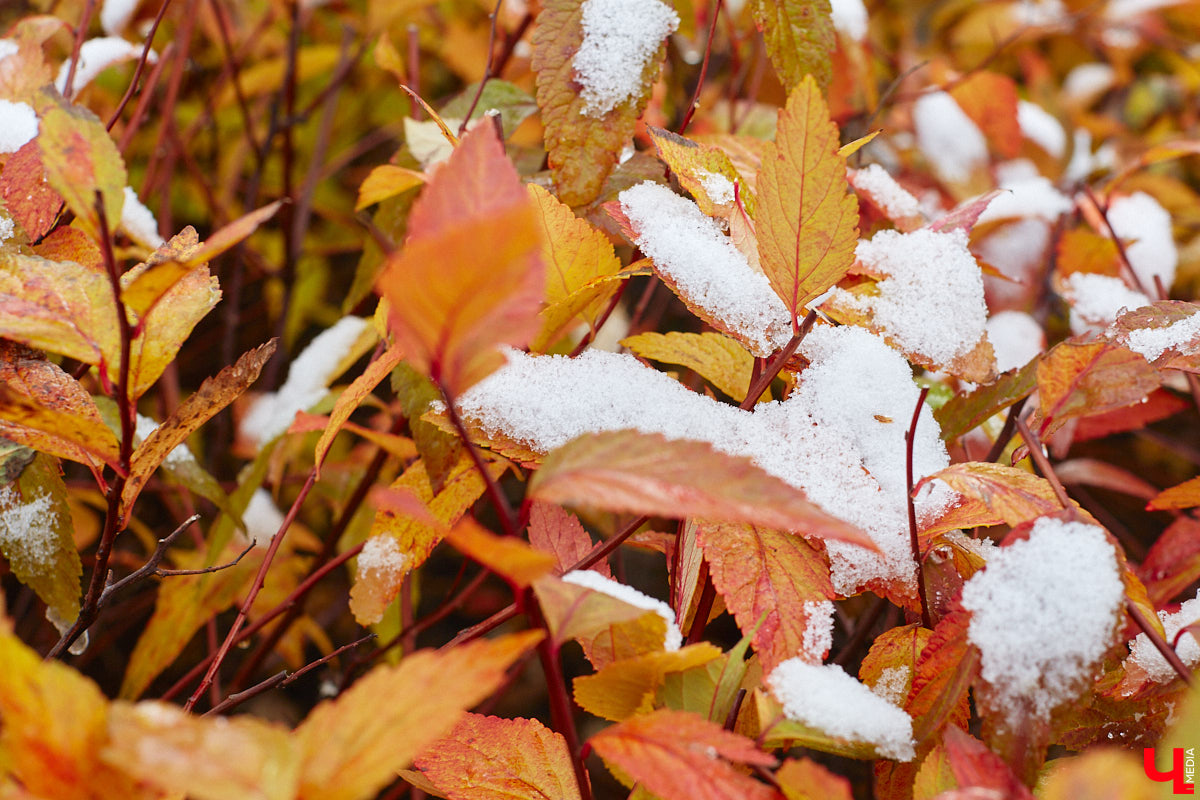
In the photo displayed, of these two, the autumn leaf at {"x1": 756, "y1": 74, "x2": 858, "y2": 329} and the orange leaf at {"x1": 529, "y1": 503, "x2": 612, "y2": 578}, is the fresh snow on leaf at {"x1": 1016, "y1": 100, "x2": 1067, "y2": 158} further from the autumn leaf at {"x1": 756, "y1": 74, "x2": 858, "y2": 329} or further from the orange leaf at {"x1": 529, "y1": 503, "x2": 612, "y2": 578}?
the orange leaf at {"x1": 529, "y1": 503, "x2": 612, "y2": 578}

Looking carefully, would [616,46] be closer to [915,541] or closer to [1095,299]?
[915,541]

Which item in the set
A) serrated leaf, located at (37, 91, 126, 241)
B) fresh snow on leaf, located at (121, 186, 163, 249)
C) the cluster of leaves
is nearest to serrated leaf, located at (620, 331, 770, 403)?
the cluster of leaves

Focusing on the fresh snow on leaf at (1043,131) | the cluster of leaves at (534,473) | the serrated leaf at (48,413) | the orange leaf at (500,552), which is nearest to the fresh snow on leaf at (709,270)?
the cluster of leaves at (534,473)

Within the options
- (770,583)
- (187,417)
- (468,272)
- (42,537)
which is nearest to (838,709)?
(770,583)

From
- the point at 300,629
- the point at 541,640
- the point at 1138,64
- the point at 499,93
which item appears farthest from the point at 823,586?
the point at 1138,64

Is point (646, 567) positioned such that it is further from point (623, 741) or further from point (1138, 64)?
point (1138, 64)

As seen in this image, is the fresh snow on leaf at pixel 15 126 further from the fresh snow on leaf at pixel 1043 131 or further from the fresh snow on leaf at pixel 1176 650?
the fresh snow on leaf at pixel 1043 131

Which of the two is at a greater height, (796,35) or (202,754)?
(796,35)
